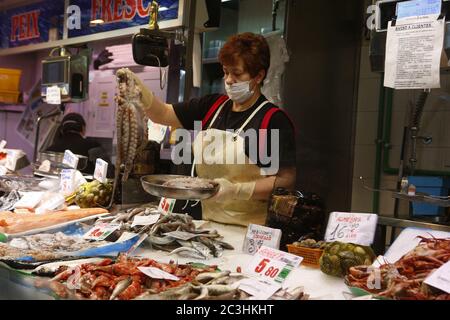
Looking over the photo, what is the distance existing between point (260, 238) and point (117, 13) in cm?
270

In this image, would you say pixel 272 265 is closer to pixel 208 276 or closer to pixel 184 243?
pixel 208 276

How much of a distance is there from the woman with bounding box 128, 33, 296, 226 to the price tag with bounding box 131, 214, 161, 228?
280 mm

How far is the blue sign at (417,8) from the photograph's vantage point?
184 centimetres

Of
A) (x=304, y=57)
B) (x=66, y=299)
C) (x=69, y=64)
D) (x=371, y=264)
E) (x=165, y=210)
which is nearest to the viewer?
(x=66, y=299)

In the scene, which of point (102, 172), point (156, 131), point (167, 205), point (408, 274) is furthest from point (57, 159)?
point (408, 274)

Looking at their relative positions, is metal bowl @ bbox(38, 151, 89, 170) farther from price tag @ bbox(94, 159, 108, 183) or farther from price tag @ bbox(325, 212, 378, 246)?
price tag @ bbox(325, 212, 378, 246)

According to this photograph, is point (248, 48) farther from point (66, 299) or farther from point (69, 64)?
point (69, 64)

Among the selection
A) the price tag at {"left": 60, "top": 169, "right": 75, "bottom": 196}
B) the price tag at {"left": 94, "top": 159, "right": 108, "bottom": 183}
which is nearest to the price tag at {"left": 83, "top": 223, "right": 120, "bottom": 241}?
the price tag at {"left": 94, "top": 159, "right": 108, "bottom": 183}

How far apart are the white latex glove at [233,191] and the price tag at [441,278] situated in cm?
107

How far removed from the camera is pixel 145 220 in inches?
90.8

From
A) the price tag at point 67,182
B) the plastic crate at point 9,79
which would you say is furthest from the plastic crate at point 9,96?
the price tag at point 67,182

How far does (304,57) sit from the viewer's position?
9.45 feet
